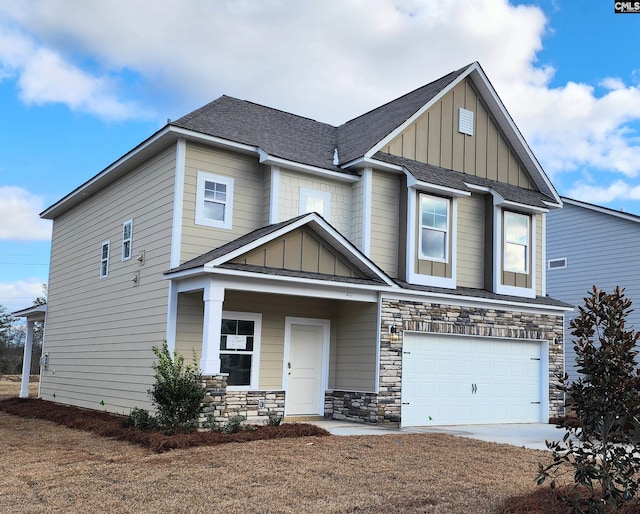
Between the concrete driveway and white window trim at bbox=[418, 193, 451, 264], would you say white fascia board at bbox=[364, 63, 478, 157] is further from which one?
the concrete driveway

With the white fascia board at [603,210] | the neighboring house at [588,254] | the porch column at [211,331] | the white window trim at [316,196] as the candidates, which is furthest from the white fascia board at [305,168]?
the white fascia board at [603,210]

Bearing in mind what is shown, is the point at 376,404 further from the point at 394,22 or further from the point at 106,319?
the point at 394,22

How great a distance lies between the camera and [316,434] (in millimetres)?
11672

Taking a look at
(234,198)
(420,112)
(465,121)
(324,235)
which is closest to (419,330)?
(324,235)

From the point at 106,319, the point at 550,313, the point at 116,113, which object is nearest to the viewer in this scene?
the point at 106,319

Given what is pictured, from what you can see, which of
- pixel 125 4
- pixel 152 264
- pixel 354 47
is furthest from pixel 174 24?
pixel 152 264

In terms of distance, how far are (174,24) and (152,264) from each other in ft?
18.0

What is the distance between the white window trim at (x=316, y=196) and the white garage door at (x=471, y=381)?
128 inches

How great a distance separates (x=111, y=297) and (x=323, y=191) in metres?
5.59

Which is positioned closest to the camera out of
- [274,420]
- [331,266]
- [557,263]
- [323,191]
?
[274,420]

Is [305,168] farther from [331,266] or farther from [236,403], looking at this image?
[236,403]

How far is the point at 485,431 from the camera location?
13828mm

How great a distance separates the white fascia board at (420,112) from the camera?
1516 centimetres

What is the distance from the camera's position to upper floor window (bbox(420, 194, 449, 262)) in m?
15.6
